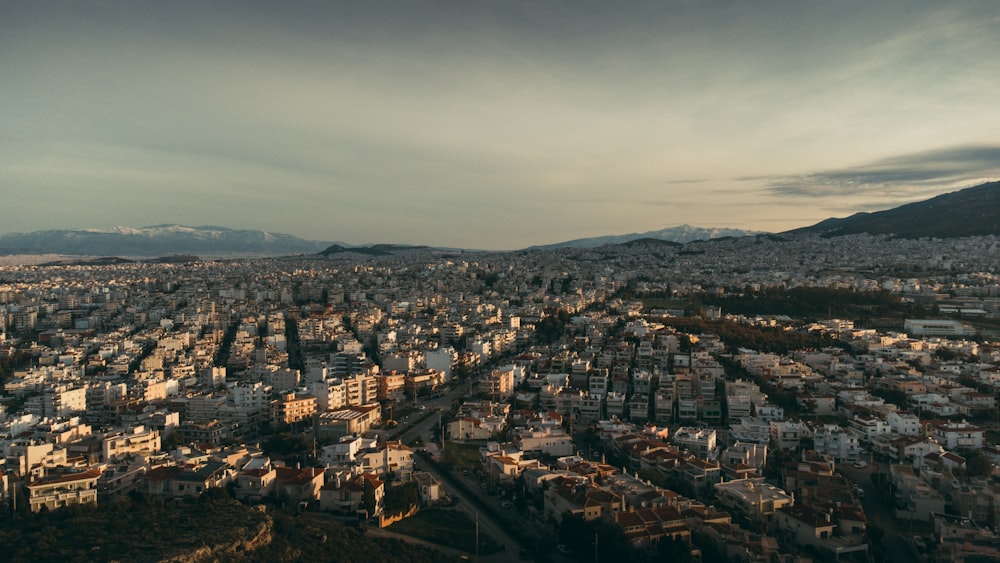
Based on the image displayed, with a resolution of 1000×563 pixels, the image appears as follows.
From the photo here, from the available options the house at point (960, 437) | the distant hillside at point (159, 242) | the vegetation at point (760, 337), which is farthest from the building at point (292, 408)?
the distant hillside at point (159, 242)

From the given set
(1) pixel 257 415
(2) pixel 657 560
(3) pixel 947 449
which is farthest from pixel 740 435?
(1) pixel 257 415

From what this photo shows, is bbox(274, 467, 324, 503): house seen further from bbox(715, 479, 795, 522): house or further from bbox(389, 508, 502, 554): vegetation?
bbox(715, 479, 795, 522): house

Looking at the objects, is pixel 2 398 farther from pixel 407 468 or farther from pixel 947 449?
pixel 947 449

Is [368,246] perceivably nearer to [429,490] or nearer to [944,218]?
[944,218]

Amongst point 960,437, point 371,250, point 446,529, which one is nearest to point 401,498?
point 446,529

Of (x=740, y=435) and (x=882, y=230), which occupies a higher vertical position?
(x=882, y=230)

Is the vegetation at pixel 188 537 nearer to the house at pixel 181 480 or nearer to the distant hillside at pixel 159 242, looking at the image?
the house at pixel 181 480
